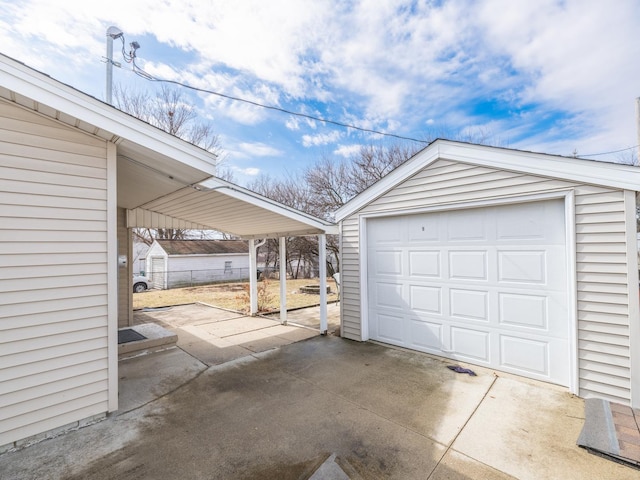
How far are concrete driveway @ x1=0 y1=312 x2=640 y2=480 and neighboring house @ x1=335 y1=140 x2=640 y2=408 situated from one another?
0.53 m

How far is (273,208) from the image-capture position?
17.3ft

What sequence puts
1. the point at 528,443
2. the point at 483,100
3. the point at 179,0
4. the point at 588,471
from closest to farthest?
the point at 588,471 → the point at 528,443 → the point at 179,0 → the point at 483,100

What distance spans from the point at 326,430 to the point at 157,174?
390cm

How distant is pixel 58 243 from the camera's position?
2.91 metres

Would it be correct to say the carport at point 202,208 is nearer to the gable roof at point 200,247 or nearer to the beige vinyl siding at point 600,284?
the beige vinyl siding at point 600,284

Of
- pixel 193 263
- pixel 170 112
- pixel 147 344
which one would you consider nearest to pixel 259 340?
pixel 147 344

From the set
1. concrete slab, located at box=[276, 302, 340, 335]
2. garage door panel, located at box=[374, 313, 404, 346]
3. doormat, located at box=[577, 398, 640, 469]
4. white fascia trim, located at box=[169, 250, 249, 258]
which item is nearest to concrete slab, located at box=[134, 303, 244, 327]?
concrete slab, located at box=[276, 302, 340, 335]

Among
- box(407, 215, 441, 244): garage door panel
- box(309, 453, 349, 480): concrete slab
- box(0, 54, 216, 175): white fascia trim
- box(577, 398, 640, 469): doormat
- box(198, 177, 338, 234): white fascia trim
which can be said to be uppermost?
box(0, 54, 216, 175): white fascia trim

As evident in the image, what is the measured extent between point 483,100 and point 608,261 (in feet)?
30.8

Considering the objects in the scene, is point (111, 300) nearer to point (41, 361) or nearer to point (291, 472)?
point (41, 361)

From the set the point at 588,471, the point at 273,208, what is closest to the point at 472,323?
the point at 588,471

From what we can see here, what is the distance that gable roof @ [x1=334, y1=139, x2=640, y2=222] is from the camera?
A: 3283 mm

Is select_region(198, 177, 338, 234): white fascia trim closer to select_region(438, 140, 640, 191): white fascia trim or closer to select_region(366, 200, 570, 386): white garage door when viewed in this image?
select_region(366, 200, 570, 386): white garage door

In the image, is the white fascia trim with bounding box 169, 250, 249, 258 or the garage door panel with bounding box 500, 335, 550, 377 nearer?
the garage door panel with bounding box 500, 335, 550, 377
